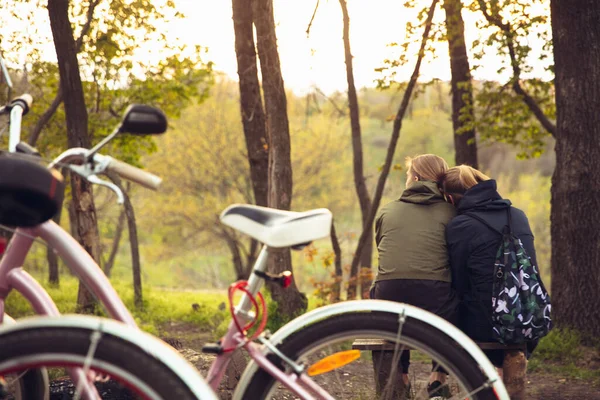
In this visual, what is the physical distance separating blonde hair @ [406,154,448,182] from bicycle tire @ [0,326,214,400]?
299 centimetres

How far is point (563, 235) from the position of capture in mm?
7906

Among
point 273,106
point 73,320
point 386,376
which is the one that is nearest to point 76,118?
point 273,106

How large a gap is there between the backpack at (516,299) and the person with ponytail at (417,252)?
349 mm

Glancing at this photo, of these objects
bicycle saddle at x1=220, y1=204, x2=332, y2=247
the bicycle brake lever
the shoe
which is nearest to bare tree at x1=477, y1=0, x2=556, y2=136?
the shoe

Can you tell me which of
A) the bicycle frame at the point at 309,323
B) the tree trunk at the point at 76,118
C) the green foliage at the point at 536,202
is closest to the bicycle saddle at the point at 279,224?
the bicycle frame at the point at 309,323

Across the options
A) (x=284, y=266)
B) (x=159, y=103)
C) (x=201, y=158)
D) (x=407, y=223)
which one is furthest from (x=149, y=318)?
(x=201, y=158)

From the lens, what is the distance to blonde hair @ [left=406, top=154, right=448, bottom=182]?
4734 mm

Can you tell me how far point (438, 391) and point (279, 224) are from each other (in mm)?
1015

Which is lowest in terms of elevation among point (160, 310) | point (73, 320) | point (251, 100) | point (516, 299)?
point (160, 310)

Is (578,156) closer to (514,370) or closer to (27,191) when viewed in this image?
(514,370)

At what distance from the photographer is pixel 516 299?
13.9 ft

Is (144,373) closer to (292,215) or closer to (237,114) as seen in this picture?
(292,215)

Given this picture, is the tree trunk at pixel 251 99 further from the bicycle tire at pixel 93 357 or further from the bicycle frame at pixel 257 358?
the bicycle tire at pixel 93 357

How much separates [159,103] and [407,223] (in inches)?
479
